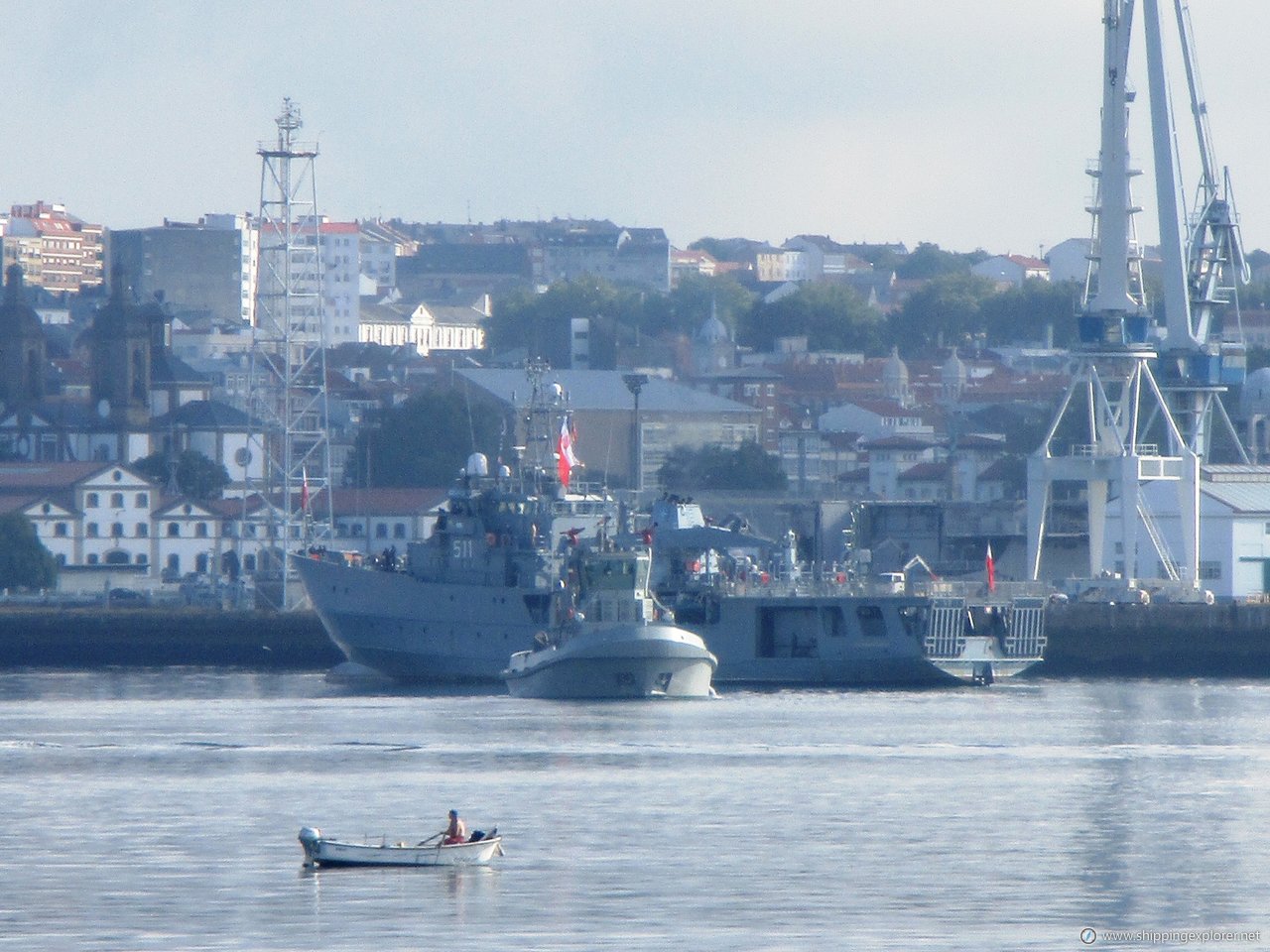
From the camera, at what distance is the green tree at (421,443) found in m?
125

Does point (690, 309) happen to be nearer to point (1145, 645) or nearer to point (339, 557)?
point (1145, 645)

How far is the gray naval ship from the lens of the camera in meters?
62.2

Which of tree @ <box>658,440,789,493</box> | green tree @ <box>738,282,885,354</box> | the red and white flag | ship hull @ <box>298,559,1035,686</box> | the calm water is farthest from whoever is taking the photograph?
green tree @ <box>738,282,885,354</box>

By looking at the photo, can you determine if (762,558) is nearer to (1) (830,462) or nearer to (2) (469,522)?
(2) (469,522)

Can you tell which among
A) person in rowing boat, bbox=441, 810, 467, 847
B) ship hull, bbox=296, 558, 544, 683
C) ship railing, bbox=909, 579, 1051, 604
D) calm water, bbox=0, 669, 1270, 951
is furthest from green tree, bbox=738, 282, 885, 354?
person in rowing boat, bbox=441, 810, 467, 847

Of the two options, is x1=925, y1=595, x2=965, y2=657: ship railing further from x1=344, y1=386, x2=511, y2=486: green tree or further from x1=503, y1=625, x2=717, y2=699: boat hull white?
x1=344, y1=386, x2=511, y2=486: green tree

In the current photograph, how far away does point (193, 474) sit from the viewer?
124438 millimetres

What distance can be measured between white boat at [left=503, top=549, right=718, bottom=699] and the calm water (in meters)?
0.74

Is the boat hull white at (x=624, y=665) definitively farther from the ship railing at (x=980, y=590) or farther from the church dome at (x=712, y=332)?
the church dome at (x=712, y=332)

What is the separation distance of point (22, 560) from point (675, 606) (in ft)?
140

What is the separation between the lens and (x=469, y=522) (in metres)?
62.9

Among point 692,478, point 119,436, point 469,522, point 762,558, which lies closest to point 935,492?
point 692,478

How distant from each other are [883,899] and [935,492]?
9797cm

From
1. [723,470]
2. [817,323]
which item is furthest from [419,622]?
[817,323]
